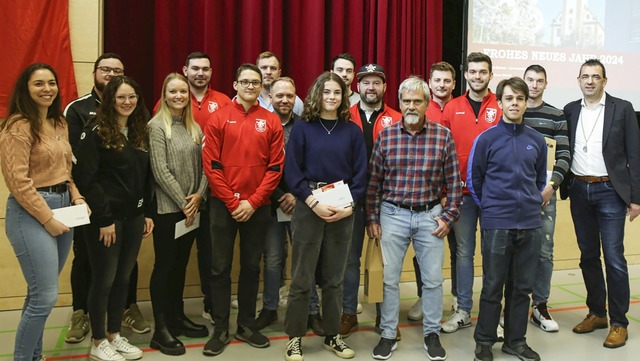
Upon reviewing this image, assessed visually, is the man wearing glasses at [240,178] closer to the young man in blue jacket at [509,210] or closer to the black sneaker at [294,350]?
the black sneaker at [294,350]

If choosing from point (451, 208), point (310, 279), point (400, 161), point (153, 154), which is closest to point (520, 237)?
point (451, 208)

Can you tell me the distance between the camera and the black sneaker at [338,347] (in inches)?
121

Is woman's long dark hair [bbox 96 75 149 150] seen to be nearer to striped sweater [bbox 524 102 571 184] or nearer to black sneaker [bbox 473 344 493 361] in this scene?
black sneaker [bbox 473 344 493 361]

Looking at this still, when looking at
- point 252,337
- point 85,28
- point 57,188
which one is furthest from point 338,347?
point 85,28

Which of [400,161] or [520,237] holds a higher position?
[400,161]

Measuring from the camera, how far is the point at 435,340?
312cm

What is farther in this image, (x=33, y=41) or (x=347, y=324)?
(x=33, y=41)

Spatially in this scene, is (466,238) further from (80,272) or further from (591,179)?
(80,272)

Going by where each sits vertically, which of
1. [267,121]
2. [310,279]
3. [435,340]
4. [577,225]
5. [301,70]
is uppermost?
[301,70]

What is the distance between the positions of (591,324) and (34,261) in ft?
10.9

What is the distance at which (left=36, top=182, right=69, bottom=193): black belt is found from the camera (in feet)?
8.19

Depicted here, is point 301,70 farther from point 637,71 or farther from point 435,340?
point 637,71

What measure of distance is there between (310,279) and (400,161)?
82 centimetres

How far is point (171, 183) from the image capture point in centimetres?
301
